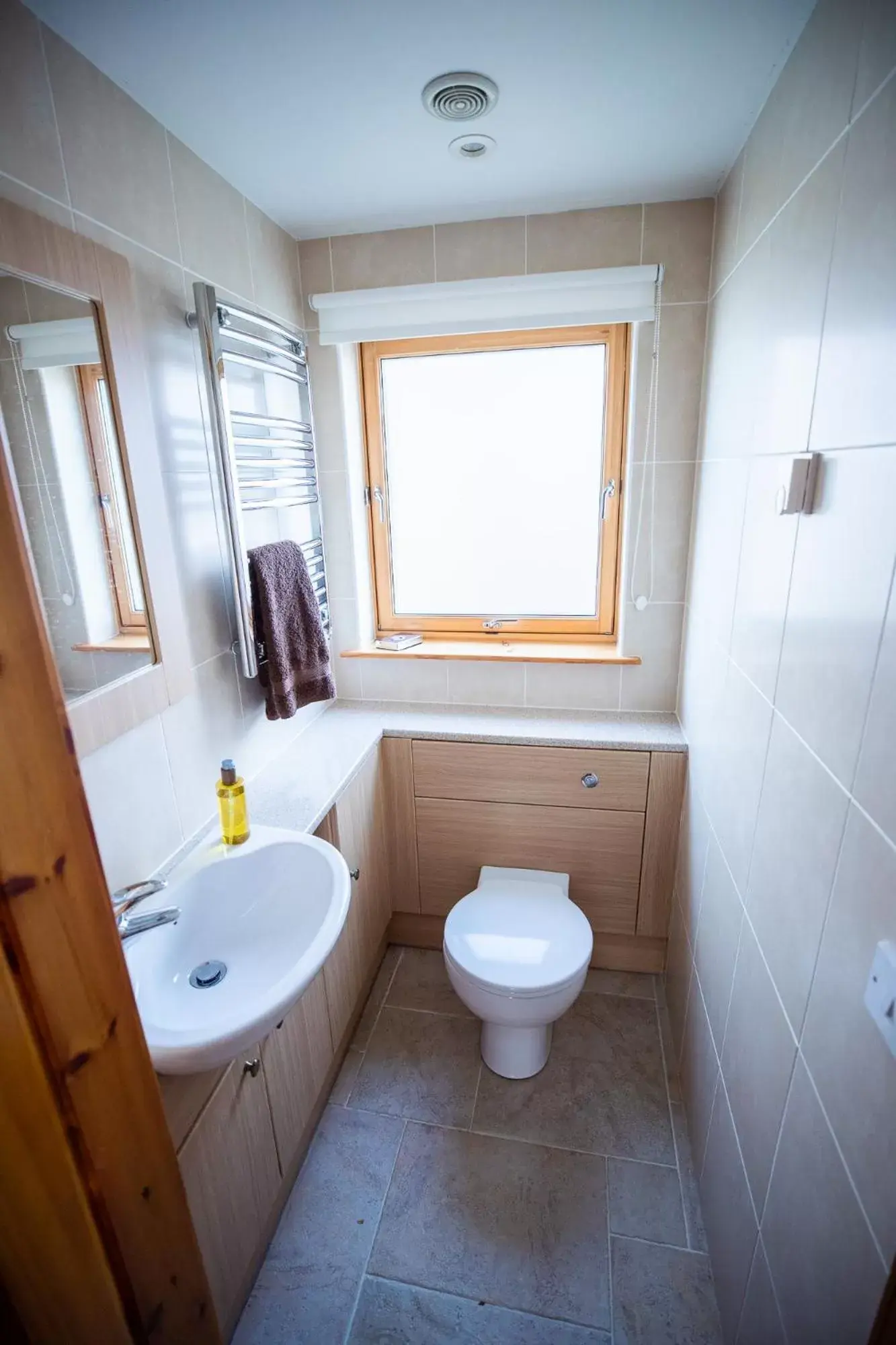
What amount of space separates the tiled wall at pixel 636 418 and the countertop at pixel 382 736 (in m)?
0.07

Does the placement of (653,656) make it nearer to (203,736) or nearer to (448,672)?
(448,672)

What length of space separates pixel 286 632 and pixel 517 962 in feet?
3.37

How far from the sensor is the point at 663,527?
1837 mm

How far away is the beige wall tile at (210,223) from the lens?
1.33 metres

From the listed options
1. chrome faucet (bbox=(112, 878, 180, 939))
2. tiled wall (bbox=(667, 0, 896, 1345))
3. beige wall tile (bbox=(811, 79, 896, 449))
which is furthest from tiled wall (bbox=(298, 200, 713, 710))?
chrome faucet (bbox=(112, 878, 180, 939))

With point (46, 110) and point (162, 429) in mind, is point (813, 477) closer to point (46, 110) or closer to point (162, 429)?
point (162, 429)

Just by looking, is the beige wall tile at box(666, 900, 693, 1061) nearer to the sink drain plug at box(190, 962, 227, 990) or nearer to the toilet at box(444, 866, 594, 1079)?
the toilet at box(444, 866, 594, 1079)

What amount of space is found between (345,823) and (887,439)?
1.41m

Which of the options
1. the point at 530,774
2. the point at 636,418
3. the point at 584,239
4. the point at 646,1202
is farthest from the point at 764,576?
the point at 646,1202

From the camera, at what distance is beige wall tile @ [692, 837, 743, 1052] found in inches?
49.6

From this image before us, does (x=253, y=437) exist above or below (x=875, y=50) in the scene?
below

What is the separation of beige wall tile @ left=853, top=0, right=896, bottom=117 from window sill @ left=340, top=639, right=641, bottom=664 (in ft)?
4.41

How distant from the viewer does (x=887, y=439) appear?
733mm

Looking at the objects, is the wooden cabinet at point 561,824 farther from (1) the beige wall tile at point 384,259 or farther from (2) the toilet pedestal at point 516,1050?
(1) the beige wall tile at point 384,259
